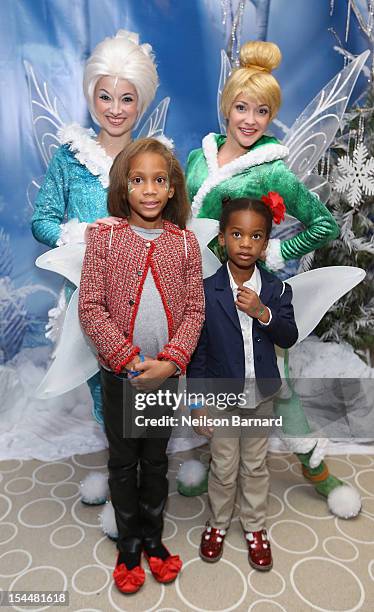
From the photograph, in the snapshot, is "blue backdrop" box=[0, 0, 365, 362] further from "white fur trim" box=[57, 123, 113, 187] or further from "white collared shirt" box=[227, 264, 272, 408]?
"white collared shirt" box=[227, 264, 272, 408]

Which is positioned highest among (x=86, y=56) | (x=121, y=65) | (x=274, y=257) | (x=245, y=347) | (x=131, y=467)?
(x=86, y=56)

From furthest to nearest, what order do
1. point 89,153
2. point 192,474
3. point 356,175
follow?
point 356,175, point 192,474, point 89,153

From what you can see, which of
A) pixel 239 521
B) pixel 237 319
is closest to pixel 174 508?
pixel 239 521

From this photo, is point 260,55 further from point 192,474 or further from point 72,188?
point 192,474

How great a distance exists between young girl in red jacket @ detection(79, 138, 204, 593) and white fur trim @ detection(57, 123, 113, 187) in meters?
0.29

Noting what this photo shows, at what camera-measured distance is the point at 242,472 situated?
1.88 m

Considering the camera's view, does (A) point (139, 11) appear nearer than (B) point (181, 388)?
No

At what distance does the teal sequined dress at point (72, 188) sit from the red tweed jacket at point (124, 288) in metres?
0.30

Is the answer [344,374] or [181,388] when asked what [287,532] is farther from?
[344,374]

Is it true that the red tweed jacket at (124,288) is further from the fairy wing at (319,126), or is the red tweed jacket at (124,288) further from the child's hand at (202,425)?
the fairy wing at (319,126)

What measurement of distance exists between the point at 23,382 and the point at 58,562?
4.26ft

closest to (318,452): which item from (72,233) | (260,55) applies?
(72,233)

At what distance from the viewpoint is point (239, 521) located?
6.88 ft

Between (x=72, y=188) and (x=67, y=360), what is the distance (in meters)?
0.62
